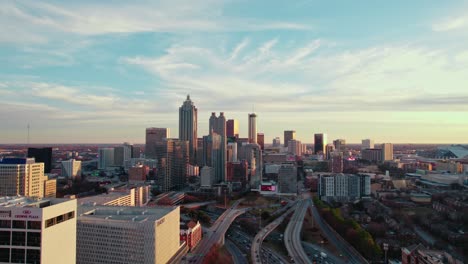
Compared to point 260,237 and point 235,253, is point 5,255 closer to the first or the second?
point 235,253

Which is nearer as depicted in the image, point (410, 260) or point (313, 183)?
point (410, 260)

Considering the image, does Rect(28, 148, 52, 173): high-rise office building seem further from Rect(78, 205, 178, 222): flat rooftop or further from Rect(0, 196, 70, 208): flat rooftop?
Rect(0, 196, 70, 208): flat rooftop

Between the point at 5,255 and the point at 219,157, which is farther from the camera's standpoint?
the point at 219,157

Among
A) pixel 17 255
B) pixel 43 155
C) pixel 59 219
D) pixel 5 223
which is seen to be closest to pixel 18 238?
pixel 17 255

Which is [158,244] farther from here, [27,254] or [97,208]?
[27,254]

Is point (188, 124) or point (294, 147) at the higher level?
point (188, 124)

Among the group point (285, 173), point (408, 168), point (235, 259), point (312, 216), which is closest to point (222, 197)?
point (285, 173)
